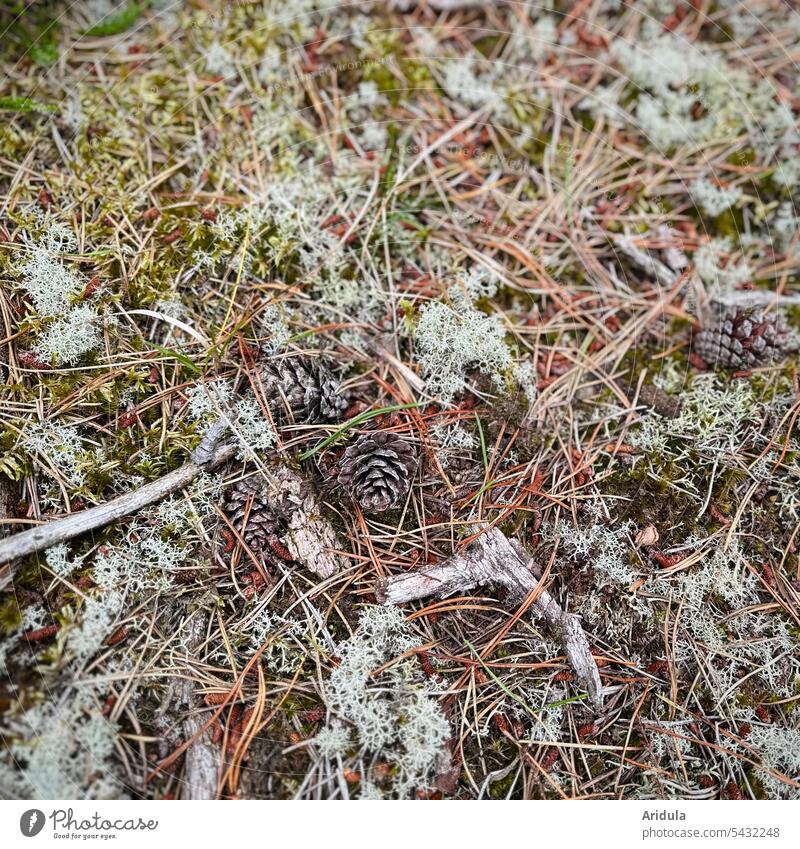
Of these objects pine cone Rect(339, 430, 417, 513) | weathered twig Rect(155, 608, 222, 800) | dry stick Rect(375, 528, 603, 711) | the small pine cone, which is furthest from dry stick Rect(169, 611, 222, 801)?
pine cone Rect(339, 430, 417, 513)

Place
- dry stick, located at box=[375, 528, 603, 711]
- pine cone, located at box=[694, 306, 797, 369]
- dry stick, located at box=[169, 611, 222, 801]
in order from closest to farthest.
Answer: dry stick, located at box=[169, 611, 222, 801]
dry stick, located at box=[375, 528, 603, 711]
pine cone, located at box=[694, 306, 797, 369]

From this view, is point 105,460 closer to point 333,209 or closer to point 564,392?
point 333,209

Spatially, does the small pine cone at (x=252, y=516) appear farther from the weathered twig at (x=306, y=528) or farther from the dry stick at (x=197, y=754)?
the dry stick at (x=197, y=754)

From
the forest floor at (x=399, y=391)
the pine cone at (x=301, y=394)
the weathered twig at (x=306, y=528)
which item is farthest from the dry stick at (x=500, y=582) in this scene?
the pine cone at (x=301, y=394)

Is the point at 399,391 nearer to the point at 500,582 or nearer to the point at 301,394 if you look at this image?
the point at 301,394

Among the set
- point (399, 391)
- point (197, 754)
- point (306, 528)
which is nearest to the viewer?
point (197, 754)

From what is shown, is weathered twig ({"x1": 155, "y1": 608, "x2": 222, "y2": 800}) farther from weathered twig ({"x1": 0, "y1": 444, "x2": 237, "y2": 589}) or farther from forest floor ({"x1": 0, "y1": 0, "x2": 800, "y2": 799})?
weathered twig ({"x1": 0, "y1": 444, "x2": 237, "y2": 589})

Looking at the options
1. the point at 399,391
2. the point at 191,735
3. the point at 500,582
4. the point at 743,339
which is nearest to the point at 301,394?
the point at 399,391
